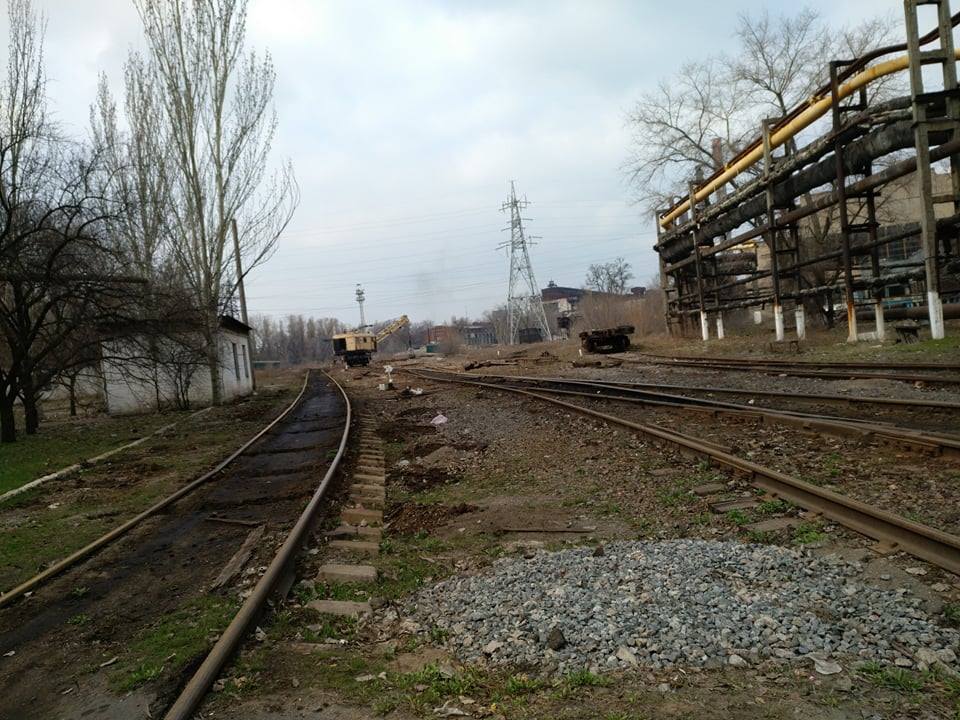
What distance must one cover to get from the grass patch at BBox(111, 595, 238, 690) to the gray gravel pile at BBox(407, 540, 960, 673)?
1258mm

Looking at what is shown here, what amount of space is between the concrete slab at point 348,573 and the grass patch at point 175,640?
0.67 m

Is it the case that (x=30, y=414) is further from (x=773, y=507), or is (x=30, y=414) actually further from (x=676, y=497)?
(x=773, y=507)

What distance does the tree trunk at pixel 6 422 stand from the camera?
15914 mm

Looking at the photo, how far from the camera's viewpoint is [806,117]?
820 inches

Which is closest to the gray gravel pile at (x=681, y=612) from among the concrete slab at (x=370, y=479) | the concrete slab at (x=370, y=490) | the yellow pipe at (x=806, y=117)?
the concrete slab at (x=370, y=490)

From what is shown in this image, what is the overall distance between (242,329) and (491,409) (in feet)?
70.2

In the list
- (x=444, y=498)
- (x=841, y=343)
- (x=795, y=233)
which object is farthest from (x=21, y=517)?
(x=795, y=233)

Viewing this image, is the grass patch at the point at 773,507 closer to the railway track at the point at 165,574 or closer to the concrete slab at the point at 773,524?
the concrete slab at the point at 773,524

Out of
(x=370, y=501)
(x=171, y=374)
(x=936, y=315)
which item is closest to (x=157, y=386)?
(x=171, y=374)

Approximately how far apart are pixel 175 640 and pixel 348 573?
4.08ft

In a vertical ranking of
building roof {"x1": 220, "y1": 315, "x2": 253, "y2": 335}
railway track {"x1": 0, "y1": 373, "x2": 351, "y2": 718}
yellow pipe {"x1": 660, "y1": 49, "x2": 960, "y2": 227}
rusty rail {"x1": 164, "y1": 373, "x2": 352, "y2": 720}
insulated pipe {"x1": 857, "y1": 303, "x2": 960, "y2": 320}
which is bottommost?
railway track {"x1": 0, "y1": 373, "x2": 351, "y2": 718}

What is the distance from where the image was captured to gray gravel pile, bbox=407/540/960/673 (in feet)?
10.7

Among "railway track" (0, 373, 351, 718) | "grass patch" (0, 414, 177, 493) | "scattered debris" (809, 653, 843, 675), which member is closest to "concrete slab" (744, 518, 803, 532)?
"scattered debris" (809, 653, 843, 675)

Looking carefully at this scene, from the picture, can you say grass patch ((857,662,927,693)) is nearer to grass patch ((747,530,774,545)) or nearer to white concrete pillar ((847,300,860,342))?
grass patch ((747,530,774,545))
